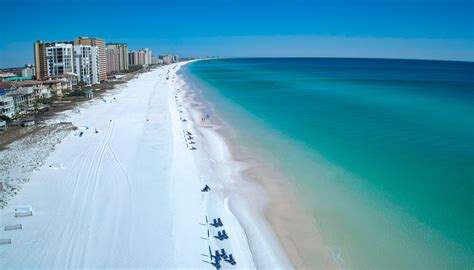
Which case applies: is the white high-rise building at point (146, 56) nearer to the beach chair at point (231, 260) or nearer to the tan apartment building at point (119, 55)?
the tan apartment building at point (119, 55)

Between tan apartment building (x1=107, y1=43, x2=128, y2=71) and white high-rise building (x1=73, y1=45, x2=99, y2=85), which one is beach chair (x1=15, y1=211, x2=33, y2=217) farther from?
tan apartment building (x1=107, y1=43, x2=128, y2=71)

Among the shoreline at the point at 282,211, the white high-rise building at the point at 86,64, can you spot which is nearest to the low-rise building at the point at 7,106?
the shoreline at the point at 282,211

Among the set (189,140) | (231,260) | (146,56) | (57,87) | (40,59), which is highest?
(146,56)

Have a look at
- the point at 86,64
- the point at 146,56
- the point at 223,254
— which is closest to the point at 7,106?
the point at 223,254

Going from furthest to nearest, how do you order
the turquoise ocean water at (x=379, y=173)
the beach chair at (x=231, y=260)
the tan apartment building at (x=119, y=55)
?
the tan apartment building at (x=119, y=55) → the turquoise ocean water at (x=379, y=173) → the beach chair at (x=231, y=260)

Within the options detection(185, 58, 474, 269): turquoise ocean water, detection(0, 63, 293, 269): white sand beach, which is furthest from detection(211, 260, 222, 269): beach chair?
detection(185, 58, 474, 269): turquoise ocean water

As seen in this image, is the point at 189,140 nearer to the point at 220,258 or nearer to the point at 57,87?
the point at 220,258
